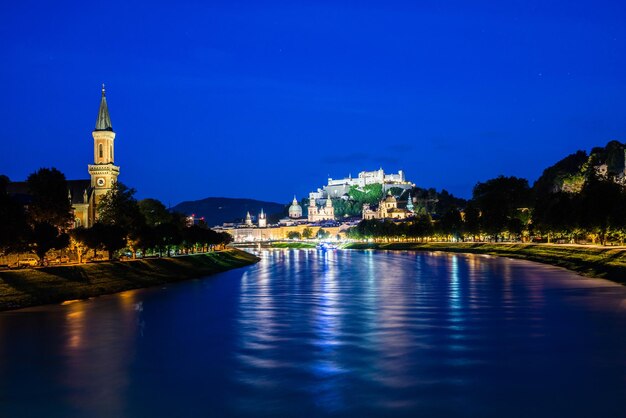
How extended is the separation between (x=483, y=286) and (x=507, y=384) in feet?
118

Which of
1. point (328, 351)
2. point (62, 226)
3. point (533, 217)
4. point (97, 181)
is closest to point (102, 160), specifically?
point (97, 181)

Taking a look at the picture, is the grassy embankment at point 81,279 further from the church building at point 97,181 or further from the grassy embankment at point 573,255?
the grassy embankment at point 573,255

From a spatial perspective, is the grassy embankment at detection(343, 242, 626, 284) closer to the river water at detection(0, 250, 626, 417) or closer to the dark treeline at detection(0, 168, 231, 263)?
the river water at detection(0, 250, 626, 417)

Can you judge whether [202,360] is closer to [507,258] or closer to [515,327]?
[515,327]

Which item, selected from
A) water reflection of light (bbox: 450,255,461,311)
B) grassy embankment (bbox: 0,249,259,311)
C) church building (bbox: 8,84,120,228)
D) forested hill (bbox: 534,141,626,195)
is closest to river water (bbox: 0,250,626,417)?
water reflection of light (bbox: 450,255,461,311)

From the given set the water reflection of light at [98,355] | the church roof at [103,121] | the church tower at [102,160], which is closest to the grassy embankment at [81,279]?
the water reflection of light at [98,355]

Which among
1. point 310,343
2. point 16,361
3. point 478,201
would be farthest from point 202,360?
point 478,201

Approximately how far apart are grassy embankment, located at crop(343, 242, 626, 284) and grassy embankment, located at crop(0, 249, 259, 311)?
4102 centimetres

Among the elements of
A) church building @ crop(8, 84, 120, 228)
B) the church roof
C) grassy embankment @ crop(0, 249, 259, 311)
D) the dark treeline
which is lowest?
grassy embankment @ crop(0, 249, 259, 311)

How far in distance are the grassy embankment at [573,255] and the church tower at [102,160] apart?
6413cm

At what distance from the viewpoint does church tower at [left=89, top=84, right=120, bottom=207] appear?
345 ft

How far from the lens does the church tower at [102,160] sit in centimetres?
10512

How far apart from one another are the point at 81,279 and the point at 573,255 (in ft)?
176

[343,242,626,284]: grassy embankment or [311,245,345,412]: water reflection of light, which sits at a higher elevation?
[343,242,626,284]: grassy embankment
